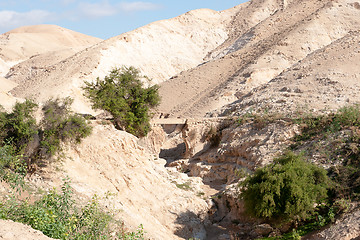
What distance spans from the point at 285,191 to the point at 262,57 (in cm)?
2433

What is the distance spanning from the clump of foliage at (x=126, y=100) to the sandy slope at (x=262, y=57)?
8.67 meters

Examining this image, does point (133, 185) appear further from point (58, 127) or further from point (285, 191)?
point (285, 191)

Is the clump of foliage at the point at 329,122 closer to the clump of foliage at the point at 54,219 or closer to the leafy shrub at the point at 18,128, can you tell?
the leafy shrub at the point at 18,128

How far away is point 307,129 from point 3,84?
33.6 metres

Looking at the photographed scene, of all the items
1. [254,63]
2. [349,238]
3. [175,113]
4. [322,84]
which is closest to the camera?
[349,238]

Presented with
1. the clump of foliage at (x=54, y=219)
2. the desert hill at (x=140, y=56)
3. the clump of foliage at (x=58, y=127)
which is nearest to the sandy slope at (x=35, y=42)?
the desert hill at (x=140, y=56)

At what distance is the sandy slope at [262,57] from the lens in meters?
34.7

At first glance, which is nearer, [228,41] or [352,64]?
[352,64]

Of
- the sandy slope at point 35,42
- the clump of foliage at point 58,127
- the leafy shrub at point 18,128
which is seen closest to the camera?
the leafy shrub at point 18,128

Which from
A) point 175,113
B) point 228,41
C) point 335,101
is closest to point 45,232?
point 335,101

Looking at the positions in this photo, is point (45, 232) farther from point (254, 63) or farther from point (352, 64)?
point (254, 63)

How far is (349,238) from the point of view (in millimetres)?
12367

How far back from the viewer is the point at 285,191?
14914 mm

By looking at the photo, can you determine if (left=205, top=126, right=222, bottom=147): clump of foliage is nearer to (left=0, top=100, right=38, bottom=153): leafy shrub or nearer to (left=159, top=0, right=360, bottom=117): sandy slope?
(left=159, top=0, right=360, bottom=117): sandy slope
